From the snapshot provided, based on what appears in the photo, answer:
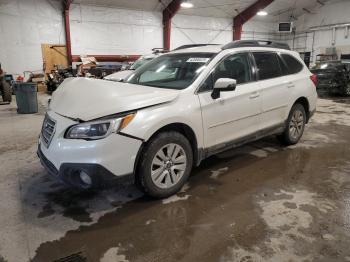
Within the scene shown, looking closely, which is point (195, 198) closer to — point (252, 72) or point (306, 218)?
point (306, 218)

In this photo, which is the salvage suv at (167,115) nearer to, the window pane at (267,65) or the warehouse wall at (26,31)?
the window pane at (267,65)

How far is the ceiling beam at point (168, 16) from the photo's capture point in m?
15.3

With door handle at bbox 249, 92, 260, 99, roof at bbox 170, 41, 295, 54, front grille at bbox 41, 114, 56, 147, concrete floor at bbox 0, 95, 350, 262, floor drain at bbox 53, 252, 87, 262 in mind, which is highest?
roof at bbox 170, 41, 295, 54

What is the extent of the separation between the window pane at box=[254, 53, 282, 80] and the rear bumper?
2.23 meters

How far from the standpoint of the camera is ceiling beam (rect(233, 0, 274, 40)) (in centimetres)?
1678

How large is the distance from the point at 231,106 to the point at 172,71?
83 cm

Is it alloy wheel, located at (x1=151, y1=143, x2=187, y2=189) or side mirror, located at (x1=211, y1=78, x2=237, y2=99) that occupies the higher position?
side mirror, located at (x1=211, y1=78, x2=237, y2=99)

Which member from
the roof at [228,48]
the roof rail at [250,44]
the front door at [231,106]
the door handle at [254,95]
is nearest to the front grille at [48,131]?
the front door at [231,106]

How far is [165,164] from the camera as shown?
2818 mm

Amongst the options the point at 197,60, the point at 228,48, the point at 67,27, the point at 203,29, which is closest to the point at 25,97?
the point at 197,60

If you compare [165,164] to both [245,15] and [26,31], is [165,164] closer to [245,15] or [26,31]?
[26,31]

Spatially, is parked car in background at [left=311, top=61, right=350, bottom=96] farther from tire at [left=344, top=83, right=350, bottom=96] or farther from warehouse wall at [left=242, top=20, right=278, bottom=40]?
warehouse wall at [left=242, top=20, right=278, bottom=40]

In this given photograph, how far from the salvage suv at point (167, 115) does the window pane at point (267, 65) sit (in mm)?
14

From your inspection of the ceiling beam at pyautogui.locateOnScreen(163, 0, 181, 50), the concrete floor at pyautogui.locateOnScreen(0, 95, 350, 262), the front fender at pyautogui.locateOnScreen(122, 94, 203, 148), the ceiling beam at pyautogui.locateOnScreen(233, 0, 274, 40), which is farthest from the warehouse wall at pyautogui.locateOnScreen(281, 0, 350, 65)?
the front fender at pyautogui.locateOnScreen(122, 94, 203, 148)
